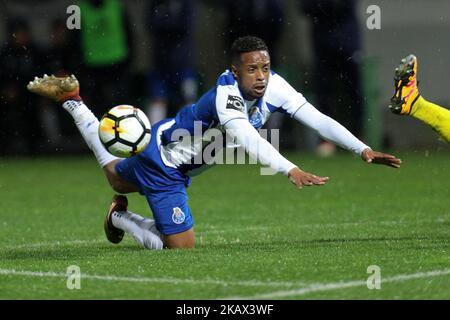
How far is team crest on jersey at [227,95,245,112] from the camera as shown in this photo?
7.98 meters

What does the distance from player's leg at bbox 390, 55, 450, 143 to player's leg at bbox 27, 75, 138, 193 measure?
7.97ft

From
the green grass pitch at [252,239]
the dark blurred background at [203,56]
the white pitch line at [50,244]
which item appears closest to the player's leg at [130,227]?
the green grass pitch at [252,239]

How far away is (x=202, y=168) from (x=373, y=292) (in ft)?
8.76

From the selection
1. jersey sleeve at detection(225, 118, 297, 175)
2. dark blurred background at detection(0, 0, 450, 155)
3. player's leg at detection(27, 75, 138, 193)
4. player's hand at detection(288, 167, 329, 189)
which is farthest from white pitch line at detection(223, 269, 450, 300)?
dark blurred background at detection(0, 0, 450, 155)

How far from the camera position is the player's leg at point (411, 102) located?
8.96 metres

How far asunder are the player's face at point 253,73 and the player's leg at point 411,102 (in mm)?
1402

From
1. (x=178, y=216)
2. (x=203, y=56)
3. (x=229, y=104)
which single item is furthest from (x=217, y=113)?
(x=203, y=56)

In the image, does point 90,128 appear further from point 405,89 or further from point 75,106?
point 405,89

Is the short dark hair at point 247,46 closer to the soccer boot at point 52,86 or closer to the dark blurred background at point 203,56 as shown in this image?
the soccer boot at point 52,86

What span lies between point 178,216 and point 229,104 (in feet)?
3.58

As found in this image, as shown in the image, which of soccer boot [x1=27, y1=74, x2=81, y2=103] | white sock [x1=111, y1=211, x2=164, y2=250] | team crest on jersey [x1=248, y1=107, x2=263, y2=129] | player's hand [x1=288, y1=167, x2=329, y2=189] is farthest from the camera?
soccer boot [x1=27, y1=74, x2=81, y2=103]

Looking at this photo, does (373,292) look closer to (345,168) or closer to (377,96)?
(345,168)

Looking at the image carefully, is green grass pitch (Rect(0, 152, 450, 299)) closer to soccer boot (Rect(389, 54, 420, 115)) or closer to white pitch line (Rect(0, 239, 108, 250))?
white pitch line (Rect(0, 239, 108, 250))

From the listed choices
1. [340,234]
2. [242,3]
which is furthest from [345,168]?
[340,234]
